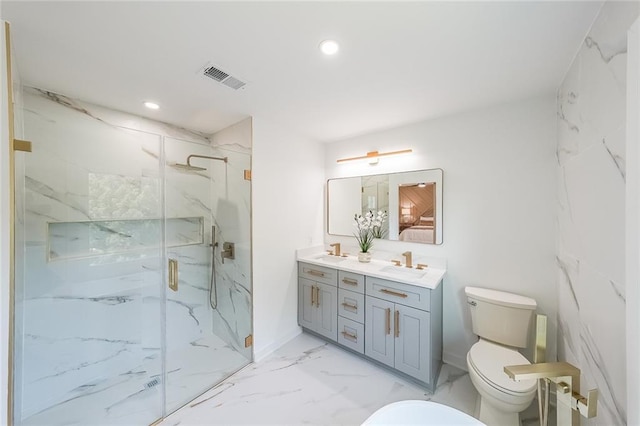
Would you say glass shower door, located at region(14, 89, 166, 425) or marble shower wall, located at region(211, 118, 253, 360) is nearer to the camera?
glass shower door, located at region(14, 89, 166, 425)

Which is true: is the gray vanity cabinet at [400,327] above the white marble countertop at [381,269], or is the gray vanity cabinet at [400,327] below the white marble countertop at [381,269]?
below

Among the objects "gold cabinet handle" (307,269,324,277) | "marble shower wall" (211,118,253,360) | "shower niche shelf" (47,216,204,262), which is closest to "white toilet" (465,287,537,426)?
"gold cabinet handle" (307,269,324,277)

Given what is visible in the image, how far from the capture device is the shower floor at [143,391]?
5.39 feet

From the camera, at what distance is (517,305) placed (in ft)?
5.60

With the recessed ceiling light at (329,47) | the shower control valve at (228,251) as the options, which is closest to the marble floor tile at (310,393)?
the shower control valve at (228,251)

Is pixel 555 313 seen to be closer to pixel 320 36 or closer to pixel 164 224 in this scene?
pixel 320 36

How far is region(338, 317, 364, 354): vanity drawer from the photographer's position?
7.11ft

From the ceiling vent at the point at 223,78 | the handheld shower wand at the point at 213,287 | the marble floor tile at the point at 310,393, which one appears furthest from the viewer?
the handheld shower wand at the point at 213,287

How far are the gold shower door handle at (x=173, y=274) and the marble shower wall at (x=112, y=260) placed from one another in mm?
60

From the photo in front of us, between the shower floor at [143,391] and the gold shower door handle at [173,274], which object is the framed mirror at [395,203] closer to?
the gold shower door handle at [173,274]

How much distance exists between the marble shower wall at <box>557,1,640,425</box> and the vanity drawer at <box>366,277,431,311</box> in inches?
32.0

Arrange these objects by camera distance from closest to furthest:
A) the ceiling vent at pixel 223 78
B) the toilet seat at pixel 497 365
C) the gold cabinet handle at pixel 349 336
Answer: the toilet seat at pixel 497 365 → the ceiling vent at pixel 223 78 → the gold cabinet handle at pixel 349 336

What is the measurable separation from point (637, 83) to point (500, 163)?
4.14ft

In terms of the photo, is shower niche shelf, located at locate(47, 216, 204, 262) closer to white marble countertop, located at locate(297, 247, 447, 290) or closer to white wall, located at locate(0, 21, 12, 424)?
white wall, located at locate(0, 21, 12, 424)
